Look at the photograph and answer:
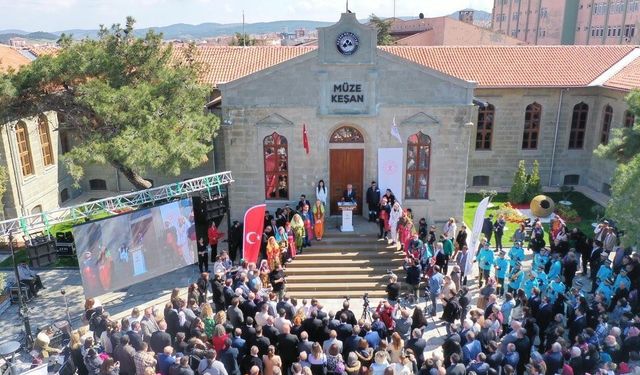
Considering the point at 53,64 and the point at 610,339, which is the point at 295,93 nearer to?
the point at 53,64

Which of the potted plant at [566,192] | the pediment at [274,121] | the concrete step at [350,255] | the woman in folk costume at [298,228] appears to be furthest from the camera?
the potted plant at [566,192]

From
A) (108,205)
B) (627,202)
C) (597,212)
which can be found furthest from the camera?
(597,212)

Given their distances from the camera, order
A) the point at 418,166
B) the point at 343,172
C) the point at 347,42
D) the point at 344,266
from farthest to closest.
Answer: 1. the point at 343,172
2. the point at 418,166
3. the point at 347,42
4. the point at 344,266

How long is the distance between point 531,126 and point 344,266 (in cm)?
1622

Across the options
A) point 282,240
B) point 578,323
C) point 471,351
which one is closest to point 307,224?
point 282,240

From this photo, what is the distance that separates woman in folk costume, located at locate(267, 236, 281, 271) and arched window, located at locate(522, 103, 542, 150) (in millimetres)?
17914

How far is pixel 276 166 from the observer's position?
20.0m

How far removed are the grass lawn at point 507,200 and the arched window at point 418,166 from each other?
4371 mm

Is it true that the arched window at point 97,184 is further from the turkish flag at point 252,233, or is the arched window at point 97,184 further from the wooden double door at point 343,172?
the wooden double door at point 343,172

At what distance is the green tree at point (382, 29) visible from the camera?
52569mm

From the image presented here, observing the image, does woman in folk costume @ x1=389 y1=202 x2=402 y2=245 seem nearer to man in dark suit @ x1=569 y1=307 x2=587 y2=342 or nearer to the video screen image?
man in dark suit @ x1=569 y1=307 x2=587 y2=342

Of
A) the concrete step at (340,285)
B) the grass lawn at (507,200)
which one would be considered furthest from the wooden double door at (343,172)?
the grass lawn at (507,200)

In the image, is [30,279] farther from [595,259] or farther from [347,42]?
[595,259]

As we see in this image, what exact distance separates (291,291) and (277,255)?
4.48 feet
